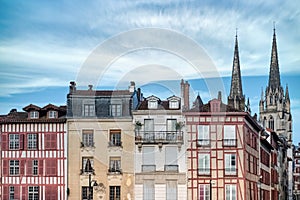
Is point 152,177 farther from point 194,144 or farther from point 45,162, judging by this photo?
point 45,162

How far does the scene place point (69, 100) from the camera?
4847 centimetres

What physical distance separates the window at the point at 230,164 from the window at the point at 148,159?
5160 millimetres

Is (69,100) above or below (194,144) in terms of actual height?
above

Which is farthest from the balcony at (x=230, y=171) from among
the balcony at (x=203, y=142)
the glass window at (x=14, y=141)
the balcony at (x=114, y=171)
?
the glass window at (x=14, y=141)

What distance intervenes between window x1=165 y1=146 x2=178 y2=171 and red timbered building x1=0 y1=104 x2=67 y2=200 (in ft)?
23.6

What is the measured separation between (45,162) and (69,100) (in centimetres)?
472

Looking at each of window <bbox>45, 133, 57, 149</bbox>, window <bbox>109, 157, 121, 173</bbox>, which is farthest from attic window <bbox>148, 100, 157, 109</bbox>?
window <bbox>45, 133, 57, 149</bbox>

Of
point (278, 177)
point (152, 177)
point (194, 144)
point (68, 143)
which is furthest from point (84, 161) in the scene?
point (278, 177)

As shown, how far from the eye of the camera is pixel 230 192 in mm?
47250

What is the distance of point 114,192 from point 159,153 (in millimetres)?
4174

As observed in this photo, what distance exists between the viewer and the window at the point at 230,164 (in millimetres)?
47438

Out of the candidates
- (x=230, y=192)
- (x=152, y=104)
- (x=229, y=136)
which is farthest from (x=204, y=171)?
(x=152, y=104)

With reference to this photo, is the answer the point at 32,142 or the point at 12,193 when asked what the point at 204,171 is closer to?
the point at 32,142

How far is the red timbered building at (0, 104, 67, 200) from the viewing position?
47.4 meters
